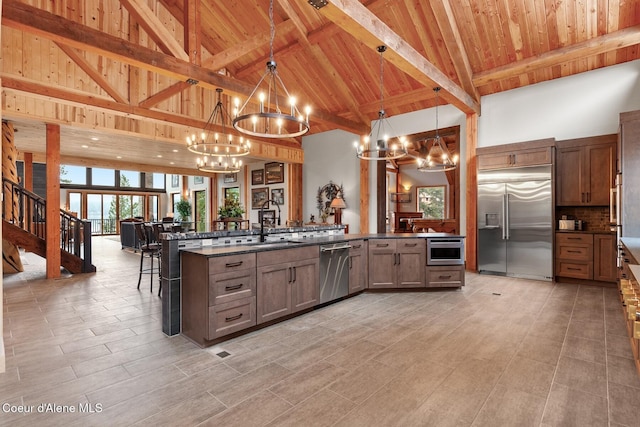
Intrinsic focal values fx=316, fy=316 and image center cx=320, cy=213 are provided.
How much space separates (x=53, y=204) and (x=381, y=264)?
19.2ft

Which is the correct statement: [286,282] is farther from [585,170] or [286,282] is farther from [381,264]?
[585,170]

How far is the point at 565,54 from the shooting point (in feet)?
16.9

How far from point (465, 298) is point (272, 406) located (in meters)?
3.35

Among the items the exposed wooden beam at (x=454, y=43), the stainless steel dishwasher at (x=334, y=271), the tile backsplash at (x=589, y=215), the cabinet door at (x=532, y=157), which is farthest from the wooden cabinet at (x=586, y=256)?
the stainless steel dishwasher at (x=334, y=271)

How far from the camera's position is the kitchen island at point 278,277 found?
290 cm

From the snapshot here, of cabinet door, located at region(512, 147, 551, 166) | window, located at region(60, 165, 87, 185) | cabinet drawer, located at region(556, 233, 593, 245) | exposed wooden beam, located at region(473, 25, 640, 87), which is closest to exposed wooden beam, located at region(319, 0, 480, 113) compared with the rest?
exposed wooden beam, located at region(473, 25, 640, 87)

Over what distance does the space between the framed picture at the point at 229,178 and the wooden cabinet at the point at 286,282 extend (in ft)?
29.4

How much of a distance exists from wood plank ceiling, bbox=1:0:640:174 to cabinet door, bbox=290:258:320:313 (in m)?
2.72

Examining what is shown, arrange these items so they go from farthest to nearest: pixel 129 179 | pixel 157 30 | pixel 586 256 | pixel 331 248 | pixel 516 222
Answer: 1. pixel 129 179
2. pixel 516 222
3. pixel 586 256
4. pixel 157 30
5. pixel 331 248

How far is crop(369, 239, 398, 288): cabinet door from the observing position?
4.66m

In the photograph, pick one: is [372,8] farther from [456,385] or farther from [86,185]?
[86,185]

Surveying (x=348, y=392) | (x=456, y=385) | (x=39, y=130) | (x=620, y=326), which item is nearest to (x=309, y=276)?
(x=348, y=392)

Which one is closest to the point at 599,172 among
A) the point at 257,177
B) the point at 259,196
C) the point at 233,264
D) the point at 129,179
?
the point at 233,264

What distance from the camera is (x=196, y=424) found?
72.1 inches
